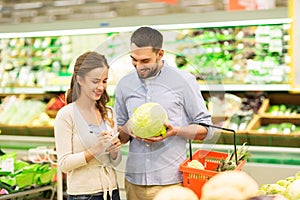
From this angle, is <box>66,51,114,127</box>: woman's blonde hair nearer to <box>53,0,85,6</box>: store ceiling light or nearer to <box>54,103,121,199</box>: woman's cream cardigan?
<box>54,103,121,199</box>: woman's cream cardigan

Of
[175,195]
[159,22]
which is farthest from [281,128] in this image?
[175,195]

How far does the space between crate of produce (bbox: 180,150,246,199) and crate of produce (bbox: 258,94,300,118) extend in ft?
9.38

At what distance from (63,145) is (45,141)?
291 centimetres

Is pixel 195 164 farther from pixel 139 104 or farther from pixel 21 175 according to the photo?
pixel 21 175

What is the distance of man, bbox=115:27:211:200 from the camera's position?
256 cm

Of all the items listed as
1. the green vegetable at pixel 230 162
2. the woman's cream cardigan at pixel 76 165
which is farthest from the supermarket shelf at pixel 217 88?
the woman's cream cardigan at pixel 76 165

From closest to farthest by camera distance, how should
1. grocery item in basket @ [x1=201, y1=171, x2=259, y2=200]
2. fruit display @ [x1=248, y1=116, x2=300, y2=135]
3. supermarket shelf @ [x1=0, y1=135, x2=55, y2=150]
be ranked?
1. grocery item in basket @ [x1=201, y1=171, x2=259, y2=200]
2. fruit display @ [x1=248, y1=116, x2=300, y2=135]
3. supermarket shelf @ [x1=0, y1=135, x2=55, y2=150]

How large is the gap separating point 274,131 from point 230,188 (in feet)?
12.5

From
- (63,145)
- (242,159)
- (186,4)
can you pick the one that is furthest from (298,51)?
(186,4)

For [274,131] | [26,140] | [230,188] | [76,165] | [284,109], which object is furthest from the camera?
[26,140]

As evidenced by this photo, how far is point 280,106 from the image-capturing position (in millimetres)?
5738

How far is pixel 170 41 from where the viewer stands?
8.63 feet

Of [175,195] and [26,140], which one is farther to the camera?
[26,140]

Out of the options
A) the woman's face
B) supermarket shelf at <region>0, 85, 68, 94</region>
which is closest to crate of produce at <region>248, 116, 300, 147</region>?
supermarket shelf at <region>0, 85, 68, 94</region>
